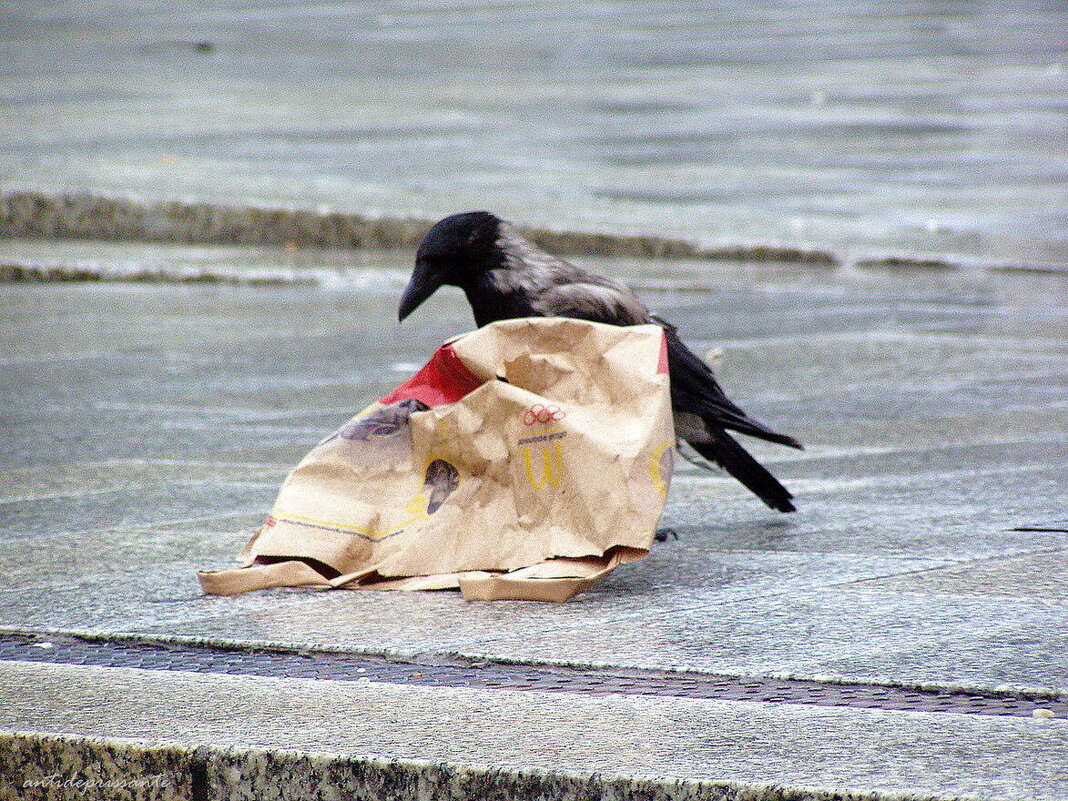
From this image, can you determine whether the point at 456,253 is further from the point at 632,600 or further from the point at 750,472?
the point at 632,600

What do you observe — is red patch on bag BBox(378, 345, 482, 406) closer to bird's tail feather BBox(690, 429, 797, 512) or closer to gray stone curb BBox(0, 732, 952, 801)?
bird's tail feather BBox(690, 429, 797, 512)

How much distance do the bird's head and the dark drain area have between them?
1286mm

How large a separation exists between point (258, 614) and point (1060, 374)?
3.83 m

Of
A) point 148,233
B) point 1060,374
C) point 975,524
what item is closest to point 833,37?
point 148,233

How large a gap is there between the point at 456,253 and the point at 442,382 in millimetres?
520

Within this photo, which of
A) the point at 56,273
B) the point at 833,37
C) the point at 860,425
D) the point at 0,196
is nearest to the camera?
the point at 860,425

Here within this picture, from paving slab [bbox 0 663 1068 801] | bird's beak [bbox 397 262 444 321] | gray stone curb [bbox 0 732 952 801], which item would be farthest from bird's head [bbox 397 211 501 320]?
gray stone curb [bbox 0 732 952 801]

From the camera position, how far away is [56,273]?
8867 millimetres

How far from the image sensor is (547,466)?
347 centimetres

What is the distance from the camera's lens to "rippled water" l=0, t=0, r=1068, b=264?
33.2 feet

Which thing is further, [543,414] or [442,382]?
[442,382]

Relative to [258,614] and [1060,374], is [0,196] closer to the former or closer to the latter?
[1060,374]

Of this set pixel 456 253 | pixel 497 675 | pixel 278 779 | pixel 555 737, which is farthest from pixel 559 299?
pixel 278 779

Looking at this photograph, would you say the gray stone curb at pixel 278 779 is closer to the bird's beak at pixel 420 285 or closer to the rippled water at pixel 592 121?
the bird's beak at pixel 420 285
